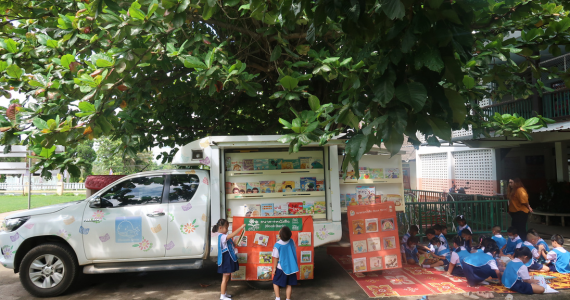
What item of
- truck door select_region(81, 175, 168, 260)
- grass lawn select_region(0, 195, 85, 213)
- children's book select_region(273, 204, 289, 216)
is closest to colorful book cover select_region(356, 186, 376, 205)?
children's book select_region(273, 204, 289, 216)

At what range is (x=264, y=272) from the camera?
5543 mm

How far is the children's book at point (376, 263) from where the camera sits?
5.91 meters

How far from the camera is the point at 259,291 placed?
18.4 feet

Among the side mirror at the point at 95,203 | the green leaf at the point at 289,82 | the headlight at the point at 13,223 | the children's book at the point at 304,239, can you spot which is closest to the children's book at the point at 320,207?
the children's book at the point at 304,239

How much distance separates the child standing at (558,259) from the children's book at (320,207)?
4.10m

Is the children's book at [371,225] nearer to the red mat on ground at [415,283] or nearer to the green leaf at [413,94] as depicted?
the red mat on ground at [415,283]

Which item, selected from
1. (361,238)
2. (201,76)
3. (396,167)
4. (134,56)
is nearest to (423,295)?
(361,238)

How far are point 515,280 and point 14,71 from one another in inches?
294

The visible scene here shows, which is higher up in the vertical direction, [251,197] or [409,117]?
[409,117]

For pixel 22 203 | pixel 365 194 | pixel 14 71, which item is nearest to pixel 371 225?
pixel 365 194

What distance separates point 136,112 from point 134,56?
224cm

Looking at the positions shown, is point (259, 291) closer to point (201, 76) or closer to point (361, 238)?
point (361, 238)

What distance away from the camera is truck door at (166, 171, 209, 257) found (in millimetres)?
5559

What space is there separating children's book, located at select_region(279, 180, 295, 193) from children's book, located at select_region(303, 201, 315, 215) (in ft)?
1.04
